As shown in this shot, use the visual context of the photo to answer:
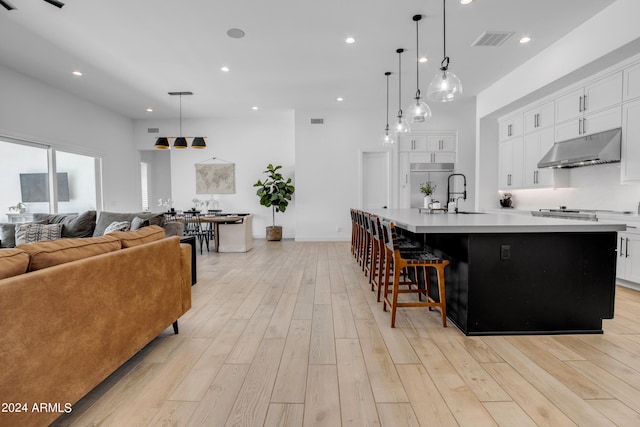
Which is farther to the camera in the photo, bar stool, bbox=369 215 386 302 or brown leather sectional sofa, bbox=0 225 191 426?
bar stool, bbox=369 215 386 302

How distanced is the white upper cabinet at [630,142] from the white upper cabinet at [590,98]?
23 centimetres

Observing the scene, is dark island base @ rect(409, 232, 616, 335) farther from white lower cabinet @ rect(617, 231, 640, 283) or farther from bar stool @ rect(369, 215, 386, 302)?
white lower cabinet @ rect(617, 231, 640, 283)

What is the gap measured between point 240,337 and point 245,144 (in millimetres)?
6799

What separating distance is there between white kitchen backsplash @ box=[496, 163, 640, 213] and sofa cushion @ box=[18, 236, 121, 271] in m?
5.76

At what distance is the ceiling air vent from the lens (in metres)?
4.14

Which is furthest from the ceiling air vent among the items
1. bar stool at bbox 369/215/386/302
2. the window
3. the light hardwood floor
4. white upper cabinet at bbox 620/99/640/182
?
the window

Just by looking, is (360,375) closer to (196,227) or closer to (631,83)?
(631,83)

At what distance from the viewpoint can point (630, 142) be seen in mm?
3725

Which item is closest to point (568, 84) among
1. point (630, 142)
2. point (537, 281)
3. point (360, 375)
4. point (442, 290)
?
point (630, 142)

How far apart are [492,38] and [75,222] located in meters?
6.05

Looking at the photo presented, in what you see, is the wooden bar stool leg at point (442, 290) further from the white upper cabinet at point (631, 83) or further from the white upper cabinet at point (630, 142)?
the white upper cabinet at point (631, 83)

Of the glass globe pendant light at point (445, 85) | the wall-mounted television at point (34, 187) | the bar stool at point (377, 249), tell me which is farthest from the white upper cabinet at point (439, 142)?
the wall-mounted television at point (34, 187)

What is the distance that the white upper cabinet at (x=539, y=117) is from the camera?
5.06m

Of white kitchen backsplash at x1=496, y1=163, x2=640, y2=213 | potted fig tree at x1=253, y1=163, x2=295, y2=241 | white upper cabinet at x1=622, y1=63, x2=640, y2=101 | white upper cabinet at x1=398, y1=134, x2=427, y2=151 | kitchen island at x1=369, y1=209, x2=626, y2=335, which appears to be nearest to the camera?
kitchen island at x1=369, y1=209, x2=626, y2=335
